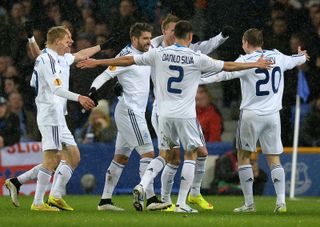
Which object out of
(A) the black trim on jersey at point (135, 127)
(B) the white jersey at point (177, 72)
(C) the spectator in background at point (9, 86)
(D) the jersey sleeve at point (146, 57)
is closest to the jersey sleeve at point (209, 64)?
(B) the white jersey at point (177, 72)

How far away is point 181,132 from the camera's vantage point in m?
13.1

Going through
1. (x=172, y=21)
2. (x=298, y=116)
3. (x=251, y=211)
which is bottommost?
(x=251, y=211)

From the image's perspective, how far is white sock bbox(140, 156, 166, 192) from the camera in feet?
42.7

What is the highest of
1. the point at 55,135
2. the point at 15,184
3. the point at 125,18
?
the point at 125,18

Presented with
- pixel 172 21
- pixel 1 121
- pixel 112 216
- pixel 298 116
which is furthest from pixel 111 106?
pixel 112 216

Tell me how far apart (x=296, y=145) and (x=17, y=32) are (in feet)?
20.7

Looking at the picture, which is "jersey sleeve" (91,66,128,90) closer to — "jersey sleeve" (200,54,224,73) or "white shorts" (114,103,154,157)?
"white shorts" (114,103,154,157)

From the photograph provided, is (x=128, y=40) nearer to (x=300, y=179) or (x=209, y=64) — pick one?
(x=300, y=179)

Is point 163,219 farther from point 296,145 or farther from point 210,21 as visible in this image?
point 210,21

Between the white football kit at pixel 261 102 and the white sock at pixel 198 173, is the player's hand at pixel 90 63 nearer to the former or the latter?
the white football kit at pixel 261 102

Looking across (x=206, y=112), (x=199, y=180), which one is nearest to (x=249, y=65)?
(x=199, y=180)

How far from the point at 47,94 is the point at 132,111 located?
109 centimetres

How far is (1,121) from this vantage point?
19125 millimetres

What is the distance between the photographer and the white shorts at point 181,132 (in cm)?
1304
